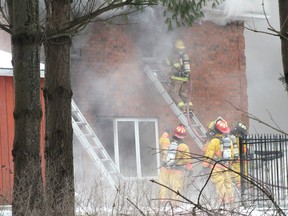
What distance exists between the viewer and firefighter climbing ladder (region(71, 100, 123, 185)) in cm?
1280

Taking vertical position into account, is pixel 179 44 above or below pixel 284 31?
above

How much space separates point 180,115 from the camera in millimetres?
15445

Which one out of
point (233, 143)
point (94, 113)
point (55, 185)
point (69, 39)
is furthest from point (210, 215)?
point (94, 113)

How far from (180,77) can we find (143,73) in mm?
912

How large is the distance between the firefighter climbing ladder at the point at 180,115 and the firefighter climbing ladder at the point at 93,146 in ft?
8.18

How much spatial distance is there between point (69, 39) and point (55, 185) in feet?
5.58

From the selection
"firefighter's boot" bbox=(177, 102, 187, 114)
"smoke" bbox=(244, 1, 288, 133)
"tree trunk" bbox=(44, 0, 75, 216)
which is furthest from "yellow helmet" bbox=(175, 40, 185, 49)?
"tree trunk" bbox=(44, 0, 75, 216)

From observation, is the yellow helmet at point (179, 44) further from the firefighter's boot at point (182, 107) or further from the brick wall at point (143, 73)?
the firefighter's boot at point (182, 107)

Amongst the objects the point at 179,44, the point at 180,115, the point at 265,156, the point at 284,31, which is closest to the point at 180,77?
the point at 179,44

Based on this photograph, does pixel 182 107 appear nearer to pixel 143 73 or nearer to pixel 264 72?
pixel 143 73

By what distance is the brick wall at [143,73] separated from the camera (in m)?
15.1

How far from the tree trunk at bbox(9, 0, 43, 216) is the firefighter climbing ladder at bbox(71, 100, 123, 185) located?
5895 millimetres

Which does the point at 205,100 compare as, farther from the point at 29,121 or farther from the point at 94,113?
the point at 29,121

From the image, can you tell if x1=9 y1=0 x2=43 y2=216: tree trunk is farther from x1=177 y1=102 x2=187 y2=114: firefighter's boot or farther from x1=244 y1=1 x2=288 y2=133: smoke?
x1=244 y1=1 x2=288 y2=133: smoke
